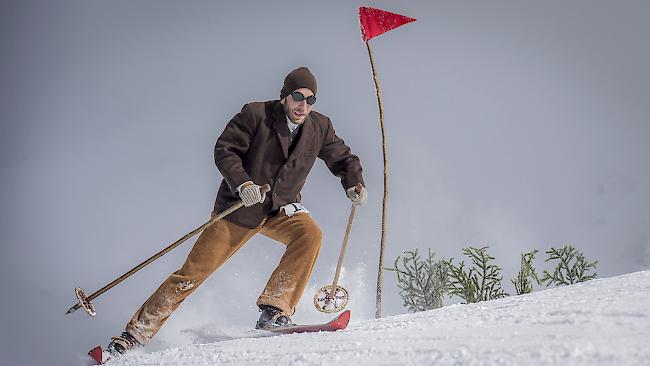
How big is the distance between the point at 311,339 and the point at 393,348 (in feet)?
2.04

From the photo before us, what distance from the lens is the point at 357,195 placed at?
406cm

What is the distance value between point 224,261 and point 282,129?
913 millimetres

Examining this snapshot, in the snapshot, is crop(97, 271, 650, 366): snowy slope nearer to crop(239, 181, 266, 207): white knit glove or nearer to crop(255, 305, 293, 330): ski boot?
crop(255, 305, 293, 330): ski boot

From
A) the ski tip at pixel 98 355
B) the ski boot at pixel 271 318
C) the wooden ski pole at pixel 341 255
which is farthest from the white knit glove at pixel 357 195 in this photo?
the ski tip at pixel 98 355

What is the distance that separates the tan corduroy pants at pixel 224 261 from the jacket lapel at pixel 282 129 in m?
0.42

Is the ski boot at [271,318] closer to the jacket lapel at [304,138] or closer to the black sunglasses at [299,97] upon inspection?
the jacket lapel at [304,138]

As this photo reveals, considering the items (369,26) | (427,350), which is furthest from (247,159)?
(427,350)

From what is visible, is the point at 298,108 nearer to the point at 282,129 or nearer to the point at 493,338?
the point at 282,129

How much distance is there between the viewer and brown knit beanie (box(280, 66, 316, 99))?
3.87 meters

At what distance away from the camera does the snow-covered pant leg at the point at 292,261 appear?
365cm

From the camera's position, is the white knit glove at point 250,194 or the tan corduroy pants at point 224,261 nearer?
the white knit glove at point 250,194

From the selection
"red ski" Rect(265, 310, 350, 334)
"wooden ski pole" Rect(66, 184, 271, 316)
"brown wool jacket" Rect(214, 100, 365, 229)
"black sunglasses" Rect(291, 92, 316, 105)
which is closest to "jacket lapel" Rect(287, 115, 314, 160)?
"brown wool jacket" Rect(214, 100, 365, 229)

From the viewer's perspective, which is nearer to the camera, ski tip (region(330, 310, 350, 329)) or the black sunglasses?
→ ski tip (region(330, 310, 350, 329))

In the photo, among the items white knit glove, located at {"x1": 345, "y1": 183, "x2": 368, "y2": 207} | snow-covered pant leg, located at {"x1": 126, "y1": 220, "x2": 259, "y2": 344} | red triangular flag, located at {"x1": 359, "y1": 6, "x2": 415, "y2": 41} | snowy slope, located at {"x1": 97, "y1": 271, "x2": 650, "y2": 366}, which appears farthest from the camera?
red triangular flag, located at {"x1": 359, "y1": 6, "x2": 415, "y2": 41}
